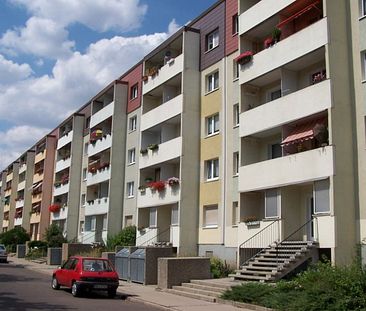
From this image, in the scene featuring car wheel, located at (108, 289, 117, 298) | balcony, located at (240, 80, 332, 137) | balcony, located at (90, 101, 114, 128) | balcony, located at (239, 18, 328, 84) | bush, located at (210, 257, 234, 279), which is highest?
balcony, located at (90, 101, 114, 128)

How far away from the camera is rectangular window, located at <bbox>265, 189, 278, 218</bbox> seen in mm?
22391

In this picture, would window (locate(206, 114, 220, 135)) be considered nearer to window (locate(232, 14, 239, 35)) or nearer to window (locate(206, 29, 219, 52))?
window (locate(206, 29, 219, 52))

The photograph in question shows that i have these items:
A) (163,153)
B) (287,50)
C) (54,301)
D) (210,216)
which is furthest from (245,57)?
(54,301)

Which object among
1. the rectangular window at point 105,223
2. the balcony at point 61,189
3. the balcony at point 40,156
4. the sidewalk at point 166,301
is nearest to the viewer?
the sidewalk at point 166,301

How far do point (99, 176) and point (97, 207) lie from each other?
2602 mm

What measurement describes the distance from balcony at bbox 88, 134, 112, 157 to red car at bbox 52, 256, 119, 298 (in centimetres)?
2293

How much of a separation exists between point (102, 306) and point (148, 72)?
22950mm

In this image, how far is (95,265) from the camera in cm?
1973

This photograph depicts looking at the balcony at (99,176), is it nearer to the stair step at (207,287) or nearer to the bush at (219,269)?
the bush at (219,269)

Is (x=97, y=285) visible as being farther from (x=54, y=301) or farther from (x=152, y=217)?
(x=152, y=217)

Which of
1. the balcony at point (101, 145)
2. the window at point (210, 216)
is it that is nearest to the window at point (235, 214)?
the window at point (210, 216)

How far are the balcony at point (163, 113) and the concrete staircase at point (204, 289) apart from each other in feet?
40.6

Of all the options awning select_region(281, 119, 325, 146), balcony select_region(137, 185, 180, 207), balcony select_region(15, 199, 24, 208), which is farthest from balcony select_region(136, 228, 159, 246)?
balcony select_region(15, 199, 24, 208)

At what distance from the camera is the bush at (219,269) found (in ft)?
77.1
